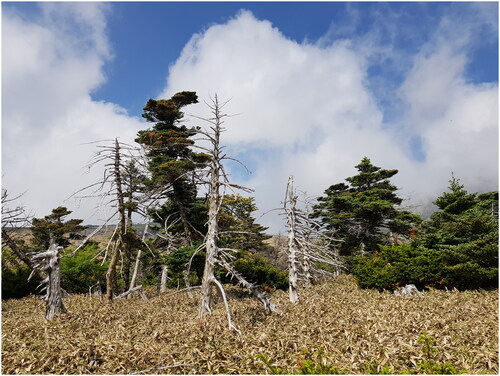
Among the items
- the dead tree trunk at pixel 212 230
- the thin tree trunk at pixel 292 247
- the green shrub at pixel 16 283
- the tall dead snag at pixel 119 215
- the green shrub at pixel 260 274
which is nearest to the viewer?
the dead tree trunk at pixel 212 230

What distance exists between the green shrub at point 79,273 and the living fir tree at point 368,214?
1952 cm

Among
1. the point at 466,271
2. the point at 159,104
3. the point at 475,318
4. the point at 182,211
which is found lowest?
the point at 475,318

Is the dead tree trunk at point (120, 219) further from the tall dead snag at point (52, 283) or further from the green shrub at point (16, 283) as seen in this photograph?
the green shrub at point (16, 283)

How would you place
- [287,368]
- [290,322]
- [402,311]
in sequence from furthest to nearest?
[402,311]
[290,322]
[287,368]

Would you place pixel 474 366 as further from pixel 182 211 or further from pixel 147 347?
pixel 182 211

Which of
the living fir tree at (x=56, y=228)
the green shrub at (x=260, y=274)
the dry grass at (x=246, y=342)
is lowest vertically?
the dry grass at (x=246, y=342)

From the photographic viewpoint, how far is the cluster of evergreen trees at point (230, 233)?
14445 millimetres

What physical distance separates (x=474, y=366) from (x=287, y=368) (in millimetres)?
3389

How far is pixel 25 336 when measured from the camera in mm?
6746

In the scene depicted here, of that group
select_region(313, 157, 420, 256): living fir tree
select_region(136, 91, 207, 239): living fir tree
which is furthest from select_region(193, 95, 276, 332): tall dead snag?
select_region(313, 157, 420, 256): living fir tree

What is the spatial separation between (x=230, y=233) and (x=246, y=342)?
14284 mm

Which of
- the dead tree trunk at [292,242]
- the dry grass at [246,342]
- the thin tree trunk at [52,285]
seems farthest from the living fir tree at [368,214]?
the thin tree trunk at [52,285]

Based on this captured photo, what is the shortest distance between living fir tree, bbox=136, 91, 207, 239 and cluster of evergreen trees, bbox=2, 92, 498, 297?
64mm

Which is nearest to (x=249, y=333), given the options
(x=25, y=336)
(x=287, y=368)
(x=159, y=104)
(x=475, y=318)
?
(x=287, y=368)
